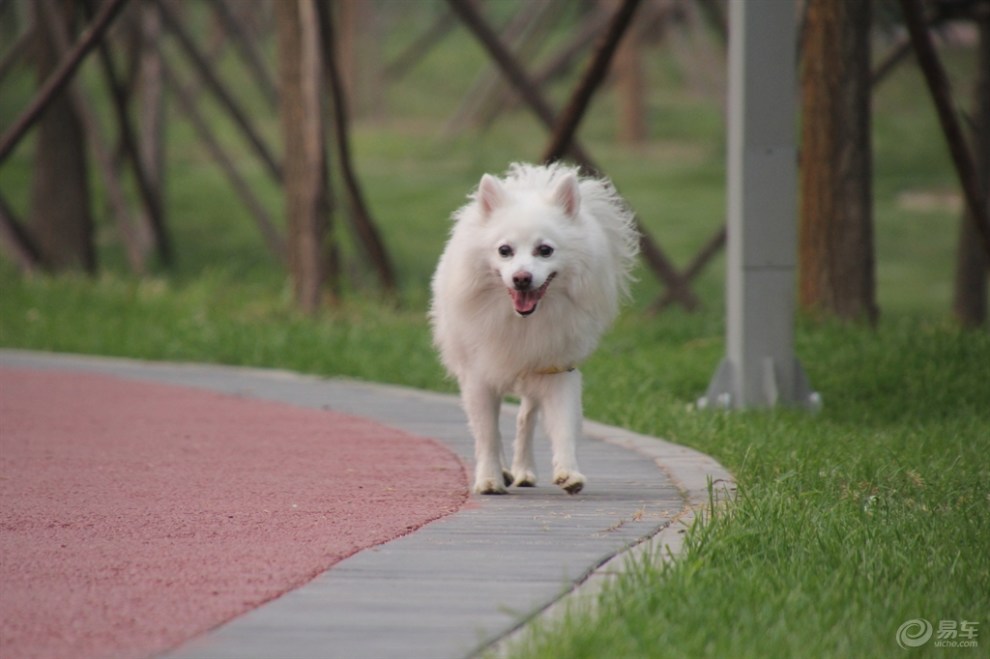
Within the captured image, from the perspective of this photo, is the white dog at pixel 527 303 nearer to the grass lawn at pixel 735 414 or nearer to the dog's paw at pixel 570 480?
→ the dog's paw at pixel 570 480

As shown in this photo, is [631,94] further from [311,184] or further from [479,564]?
[479,564]

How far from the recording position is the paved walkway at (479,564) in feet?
13.8

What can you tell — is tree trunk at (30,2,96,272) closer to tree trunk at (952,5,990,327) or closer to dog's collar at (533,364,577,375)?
tree trunk at (952,5,990,327)

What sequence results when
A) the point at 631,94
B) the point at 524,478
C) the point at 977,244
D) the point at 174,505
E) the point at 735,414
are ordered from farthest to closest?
the point at 631,94 < the point at 977,244 < the point at 735,414 < the point at 524,478 < the point at 174,505

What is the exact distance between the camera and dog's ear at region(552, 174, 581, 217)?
655 centimetres

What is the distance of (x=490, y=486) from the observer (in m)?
6.64

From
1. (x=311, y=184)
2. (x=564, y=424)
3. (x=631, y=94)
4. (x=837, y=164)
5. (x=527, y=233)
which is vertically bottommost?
(x=564, y=424)

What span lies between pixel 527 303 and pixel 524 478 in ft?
2.91

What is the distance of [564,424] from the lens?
21.6 feet

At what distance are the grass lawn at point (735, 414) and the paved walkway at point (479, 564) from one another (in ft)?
0.70

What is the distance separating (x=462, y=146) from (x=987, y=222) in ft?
78.3

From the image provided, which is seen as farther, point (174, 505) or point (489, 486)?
point (489, 486)

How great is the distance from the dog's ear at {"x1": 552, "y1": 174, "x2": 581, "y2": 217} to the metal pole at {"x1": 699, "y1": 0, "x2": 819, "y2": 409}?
106 inches

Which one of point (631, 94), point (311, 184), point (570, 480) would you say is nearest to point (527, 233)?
point (570, 480)
